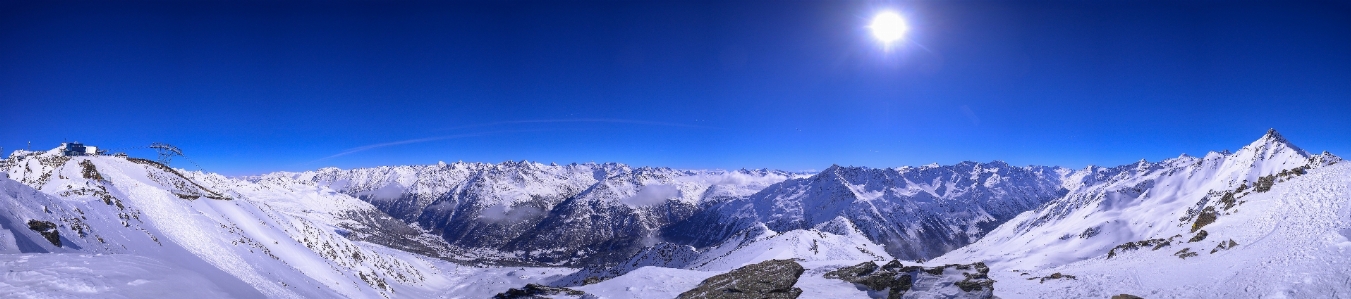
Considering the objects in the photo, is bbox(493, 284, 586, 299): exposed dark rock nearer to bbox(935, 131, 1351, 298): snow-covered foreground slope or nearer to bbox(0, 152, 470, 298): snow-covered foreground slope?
bbox(0, 152, 470, 298): snow-covered foreground slope

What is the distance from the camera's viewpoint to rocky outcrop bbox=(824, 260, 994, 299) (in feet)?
106

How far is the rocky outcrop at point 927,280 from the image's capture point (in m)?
32.4

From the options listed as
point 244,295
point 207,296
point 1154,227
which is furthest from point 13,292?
point 1154,227

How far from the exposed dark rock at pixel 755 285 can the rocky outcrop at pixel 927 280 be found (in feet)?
16.8

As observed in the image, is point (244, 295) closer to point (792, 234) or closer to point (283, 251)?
point (283, 251)

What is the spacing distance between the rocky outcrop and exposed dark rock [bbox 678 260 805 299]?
513 centimetres

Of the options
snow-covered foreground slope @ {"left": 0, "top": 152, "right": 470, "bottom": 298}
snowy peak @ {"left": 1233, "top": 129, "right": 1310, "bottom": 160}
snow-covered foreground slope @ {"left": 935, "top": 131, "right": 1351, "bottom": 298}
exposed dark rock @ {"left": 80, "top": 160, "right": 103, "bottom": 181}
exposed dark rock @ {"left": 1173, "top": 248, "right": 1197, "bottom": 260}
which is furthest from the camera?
snowy peak @ {"left": 1233, "top": 129, "right": 1310, "bottom": 160}

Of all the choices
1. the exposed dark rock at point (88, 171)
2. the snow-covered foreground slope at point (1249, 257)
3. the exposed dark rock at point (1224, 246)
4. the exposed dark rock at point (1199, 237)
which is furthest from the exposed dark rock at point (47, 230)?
the exposed dark rock at point (1199, 237)

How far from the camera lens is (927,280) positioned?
34219mm

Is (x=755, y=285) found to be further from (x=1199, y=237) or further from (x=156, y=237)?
(x=1199, y=237)

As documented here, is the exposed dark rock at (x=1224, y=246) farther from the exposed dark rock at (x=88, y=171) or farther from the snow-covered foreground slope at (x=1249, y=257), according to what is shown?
the exposed dark rock at (x=88, y=171)

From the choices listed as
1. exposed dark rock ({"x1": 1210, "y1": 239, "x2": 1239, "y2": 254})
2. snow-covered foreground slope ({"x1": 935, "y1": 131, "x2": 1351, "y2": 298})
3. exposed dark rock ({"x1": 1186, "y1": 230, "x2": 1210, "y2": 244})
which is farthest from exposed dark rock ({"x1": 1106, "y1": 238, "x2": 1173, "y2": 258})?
exposed dark rock ({"x1": 1210, "y1": 239, "x2": 1239, "y2": 254})

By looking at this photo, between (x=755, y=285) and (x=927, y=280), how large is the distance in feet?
39.9

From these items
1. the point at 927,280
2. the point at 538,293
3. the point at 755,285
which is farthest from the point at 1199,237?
the point at 538,293
